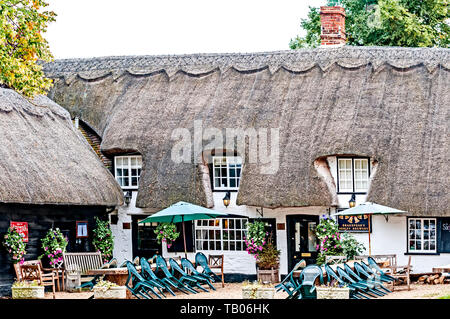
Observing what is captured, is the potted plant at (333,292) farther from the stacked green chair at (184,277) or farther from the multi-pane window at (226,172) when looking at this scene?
the multi-pane window at (226,172)

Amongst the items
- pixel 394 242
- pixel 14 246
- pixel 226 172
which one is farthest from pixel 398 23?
pixel 14 246

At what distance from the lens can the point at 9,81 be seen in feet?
80.9

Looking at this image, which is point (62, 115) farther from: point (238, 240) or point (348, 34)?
point (348, 34)

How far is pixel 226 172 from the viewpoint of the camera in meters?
26.1

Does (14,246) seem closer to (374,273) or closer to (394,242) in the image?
(374,273)

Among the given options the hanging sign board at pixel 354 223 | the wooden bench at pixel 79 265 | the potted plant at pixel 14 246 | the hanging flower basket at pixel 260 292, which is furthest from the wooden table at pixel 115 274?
the hanging sign board at pixel 354 223

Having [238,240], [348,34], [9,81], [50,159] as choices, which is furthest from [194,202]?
[348,34]

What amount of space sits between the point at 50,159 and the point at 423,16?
17.7 m

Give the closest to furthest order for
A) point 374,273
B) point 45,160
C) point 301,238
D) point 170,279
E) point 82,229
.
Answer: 1. point 374,273
2. point 170,279
3. point 45,160
4. point 82,229
5. point 301,238

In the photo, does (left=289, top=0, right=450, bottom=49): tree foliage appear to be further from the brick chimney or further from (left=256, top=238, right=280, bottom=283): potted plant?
(left=256, top=238, right=280, bottom=283): potted plant

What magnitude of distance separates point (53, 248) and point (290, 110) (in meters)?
7.74

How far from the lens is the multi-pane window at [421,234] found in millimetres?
24203

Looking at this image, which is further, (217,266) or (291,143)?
(291,143)

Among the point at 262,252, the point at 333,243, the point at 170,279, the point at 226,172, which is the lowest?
the point at 170,279
